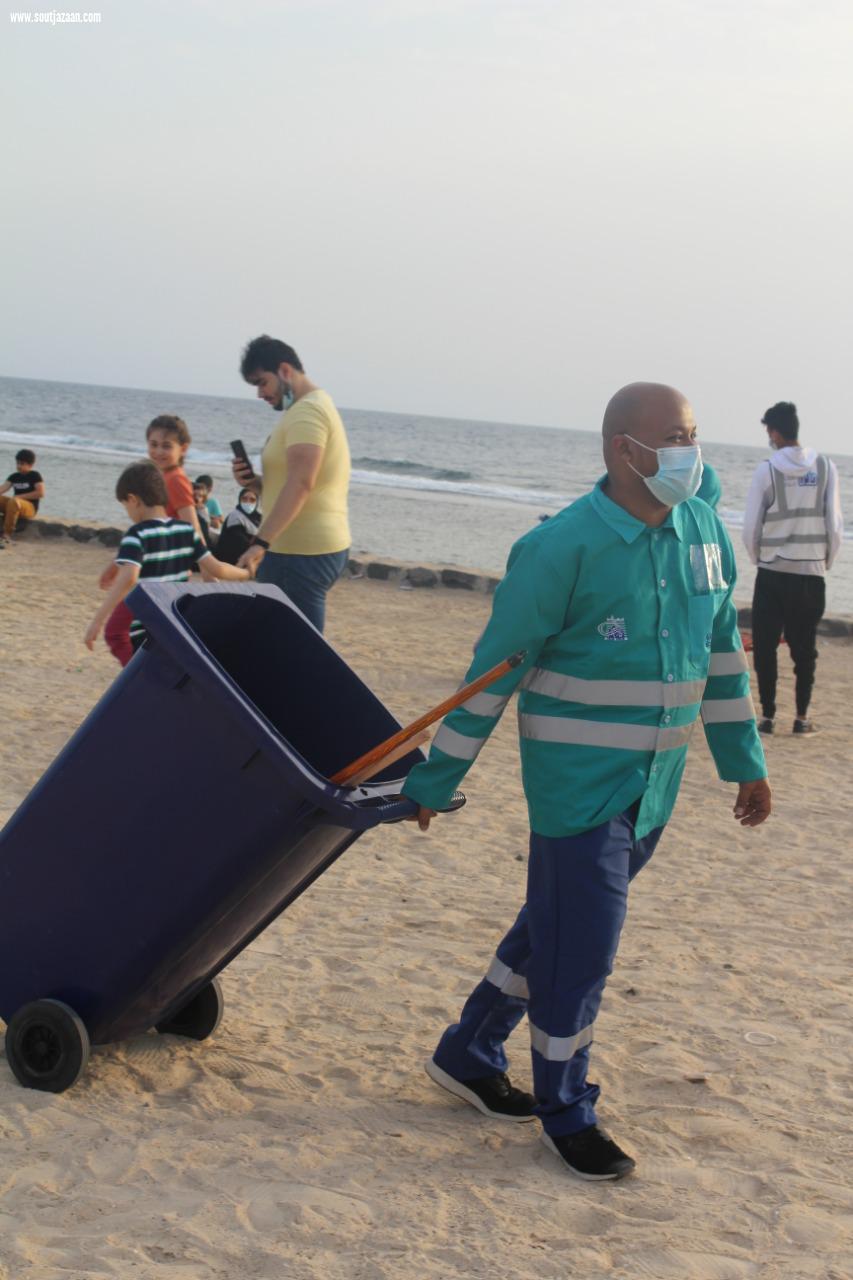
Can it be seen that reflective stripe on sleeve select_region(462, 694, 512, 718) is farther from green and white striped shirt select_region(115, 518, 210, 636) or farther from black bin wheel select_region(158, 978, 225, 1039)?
green and white striped shirt select_region(115, 518, 210, 636)

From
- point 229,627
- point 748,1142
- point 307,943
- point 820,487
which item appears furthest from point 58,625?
point 748,1142

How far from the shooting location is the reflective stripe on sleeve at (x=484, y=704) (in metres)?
3.17

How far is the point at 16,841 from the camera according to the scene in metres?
3.39

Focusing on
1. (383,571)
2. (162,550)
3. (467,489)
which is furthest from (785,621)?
(467,489)

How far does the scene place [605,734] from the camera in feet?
10.4

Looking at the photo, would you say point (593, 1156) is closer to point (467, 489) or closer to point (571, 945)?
point (571, 945)

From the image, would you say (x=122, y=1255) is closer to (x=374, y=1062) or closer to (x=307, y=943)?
(x=374, y=1062)

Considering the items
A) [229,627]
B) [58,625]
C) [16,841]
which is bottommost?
[58,625]

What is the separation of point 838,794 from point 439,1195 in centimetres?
491

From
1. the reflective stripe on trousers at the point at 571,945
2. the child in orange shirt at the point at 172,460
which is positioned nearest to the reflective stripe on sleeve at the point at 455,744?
the reflective stripe on trousers at the point at 571,945

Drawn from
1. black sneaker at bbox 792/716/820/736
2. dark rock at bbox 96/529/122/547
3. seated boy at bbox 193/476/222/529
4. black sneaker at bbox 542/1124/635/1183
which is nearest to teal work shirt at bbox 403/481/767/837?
black sneaker at bbox 542/1124/635/1183

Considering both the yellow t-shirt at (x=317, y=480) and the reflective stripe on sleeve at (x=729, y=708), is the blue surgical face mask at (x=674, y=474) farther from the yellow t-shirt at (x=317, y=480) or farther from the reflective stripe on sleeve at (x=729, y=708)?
the yellow t-shirt at (x=317, y=480)

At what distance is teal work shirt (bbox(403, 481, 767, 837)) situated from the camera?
3.13 m

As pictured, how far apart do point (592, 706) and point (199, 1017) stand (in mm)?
1498
